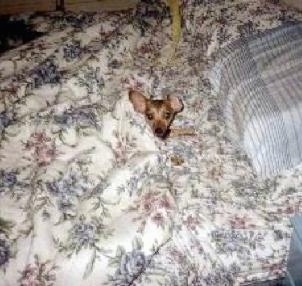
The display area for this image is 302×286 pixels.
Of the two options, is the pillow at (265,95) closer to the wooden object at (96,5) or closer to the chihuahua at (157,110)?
the chihuahua at (157,110)

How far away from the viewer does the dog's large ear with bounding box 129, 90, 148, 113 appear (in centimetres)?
149

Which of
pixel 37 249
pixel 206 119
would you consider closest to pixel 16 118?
pixel 37 249

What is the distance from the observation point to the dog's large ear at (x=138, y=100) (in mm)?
1486

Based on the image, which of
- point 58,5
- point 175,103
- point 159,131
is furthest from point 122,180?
point 58,5

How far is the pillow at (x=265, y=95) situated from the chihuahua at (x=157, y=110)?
0.21 m

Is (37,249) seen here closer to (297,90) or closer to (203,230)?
(203,230)

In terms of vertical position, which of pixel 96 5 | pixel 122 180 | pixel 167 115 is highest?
pixel 96 5

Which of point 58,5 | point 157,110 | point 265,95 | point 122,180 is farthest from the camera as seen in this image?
point 58,5

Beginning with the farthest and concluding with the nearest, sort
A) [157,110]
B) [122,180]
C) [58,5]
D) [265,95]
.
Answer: [58,5]
[157,110]
[265,95]
[122,180]

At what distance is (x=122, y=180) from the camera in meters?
1.25

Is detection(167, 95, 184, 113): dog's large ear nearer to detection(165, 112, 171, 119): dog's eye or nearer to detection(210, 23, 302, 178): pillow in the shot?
detection(165, 112, 171, 119): dog's eye

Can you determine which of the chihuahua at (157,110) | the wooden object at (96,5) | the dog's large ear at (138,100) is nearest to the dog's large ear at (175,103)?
the chihuahua at (157,110)

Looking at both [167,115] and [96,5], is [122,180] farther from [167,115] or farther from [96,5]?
[96,5]

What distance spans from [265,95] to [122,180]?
0.59 metres
